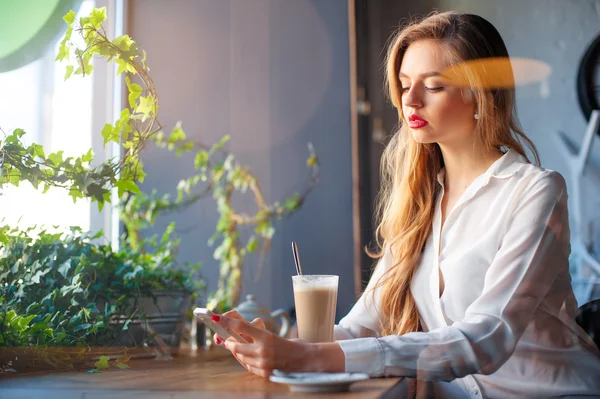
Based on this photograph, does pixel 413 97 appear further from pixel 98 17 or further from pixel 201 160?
pixel 201 160

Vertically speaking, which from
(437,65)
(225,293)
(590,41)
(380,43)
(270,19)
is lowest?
(225,293)

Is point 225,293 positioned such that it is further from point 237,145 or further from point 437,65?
point 437,65

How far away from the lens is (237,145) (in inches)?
88.2

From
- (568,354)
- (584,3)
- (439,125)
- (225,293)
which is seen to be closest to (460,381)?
(568,354)

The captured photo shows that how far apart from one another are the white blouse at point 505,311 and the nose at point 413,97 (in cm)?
19

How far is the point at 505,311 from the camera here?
92 cm

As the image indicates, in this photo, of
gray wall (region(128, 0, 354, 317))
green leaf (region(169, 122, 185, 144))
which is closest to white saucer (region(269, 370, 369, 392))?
gray wall (region(128, 0, 354, 317))

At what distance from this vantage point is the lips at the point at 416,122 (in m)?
1.13

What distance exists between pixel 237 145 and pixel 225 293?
0.54m

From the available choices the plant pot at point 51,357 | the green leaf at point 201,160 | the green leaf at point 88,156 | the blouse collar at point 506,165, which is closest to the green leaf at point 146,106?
the green leaf at point 88,156

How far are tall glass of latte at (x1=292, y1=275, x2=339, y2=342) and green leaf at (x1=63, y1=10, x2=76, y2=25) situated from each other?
58 centimetres

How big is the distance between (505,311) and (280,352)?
0.35 meters

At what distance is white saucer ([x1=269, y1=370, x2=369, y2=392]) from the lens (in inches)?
30.6

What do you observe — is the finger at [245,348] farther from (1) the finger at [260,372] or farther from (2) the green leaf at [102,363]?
(2) the green leaf at [102,363]
